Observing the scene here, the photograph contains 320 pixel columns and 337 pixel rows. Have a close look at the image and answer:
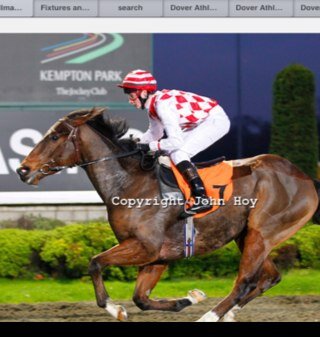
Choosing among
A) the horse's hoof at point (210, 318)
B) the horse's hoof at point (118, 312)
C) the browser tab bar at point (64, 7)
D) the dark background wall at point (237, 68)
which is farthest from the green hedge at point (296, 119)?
the horse's hoof at point (118, 312)

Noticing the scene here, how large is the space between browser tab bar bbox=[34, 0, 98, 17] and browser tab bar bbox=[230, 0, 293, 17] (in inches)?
49.7

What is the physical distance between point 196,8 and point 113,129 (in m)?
2.01

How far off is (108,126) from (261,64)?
3.87m

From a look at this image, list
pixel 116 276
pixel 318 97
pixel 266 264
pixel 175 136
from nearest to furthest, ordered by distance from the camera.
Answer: pixel 175 136
pixel 266 264
pixel 116 276
pixel 318 97

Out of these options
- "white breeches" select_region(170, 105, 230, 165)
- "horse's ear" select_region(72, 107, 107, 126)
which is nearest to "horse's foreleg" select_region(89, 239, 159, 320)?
"white breeches" select_region(170, 105, 230, 165)

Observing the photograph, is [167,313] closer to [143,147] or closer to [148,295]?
[148,295]

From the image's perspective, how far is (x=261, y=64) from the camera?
10.5m

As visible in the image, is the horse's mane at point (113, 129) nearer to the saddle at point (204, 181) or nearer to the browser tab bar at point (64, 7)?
the saddle at point (204, 181)

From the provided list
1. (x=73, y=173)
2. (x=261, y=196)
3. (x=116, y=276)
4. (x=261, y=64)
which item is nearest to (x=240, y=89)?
(x=261, y=64)

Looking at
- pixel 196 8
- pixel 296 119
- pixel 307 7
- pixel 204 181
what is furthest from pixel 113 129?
pixel 296 119

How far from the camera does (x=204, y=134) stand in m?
6.95

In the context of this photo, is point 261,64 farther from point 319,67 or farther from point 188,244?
point 188,244

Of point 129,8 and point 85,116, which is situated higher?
point 129,8

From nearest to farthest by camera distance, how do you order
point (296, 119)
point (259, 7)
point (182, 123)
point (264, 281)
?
point (182, 123) < point (264, 281) < point (259, 7) < point (296, 119)
